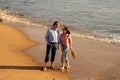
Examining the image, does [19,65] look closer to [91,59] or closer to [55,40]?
[55,40]

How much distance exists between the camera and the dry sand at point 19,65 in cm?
1077

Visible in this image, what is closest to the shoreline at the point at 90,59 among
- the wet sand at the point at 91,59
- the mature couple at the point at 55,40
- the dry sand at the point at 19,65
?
the wet sand at the point at 91,59

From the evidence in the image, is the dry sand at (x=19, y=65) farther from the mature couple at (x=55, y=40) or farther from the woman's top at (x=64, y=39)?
the woman's top at (x=64, y=39)

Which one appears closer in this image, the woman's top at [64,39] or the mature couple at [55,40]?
the mature couple at [55,40]

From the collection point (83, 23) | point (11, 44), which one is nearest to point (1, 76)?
point (11, 44)

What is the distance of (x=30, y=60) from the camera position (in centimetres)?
1269

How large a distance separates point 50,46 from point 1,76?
2.04 m

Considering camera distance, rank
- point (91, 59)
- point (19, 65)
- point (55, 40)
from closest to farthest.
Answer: point (55, 40), point (19, 65), point (91, 59)

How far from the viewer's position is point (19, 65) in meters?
11.9

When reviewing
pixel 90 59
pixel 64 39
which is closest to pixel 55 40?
pixel 64 39

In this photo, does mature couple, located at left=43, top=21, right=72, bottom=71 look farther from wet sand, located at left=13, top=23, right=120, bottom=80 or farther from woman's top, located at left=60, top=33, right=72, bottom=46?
wet sand, located at left=13, top=23, right=120, bottom=80

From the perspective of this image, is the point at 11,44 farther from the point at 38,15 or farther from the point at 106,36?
the point at 38,15

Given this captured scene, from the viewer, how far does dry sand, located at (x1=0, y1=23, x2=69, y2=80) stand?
35.3 feet

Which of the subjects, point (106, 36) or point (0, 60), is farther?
point (106, 36)
